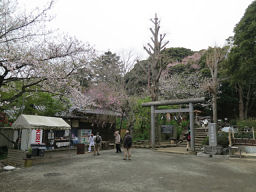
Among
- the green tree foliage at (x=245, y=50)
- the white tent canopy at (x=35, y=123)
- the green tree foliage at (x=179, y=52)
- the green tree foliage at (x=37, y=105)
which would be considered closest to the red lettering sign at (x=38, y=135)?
the green tree foliage at (x=37, y=105)

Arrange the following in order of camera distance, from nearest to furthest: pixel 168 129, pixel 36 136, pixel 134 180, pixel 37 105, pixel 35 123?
pixel 134 180 < pixel 35 123 < pixel 37 105 < pixel 36 136 < pixel 168 129

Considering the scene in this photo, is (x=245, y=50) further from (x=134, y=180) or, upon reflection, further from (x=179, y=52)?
(x=179, y=52)

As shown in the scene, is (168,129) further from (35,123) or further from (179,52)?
(179,52)

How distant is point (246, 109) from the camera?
2653cm

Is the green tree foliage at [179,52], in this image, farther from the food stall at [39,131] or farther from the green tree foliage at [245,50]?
the food stall at [39,131]

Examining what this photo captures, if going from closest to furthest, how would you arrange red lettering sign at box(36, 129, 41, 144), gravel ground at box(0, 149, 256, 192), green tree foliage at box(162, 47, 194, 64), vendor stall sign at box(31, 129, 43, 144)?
gravel ground at box(0, 149, 256, 192) → vendor stall sign at box(31, 129, 43, 144) → red lettering sign at box(36, 129, 41, 144) → green tree foliage at box(162, 47, 194, 64)

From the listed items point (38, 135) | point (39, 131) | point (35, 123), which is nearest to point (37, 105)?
point (39, 131)

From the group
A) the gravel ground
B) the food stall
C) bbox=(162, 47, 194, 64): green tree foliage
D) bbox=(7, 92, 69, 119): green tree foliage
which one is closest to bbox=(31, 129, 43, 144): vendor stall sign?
the food stall

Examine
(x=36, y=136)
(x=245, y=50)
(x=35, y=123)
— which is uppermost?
(x=245, y=50)

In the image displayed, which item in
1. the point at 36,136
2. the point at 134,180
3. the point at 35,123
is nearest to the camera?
the point at 134,180

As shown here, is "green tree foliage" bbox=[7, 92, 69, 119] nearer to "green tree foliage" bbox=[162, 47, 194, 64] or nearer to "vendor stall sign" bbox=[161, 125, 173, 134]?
"vendor stall sign" bbox=[161, 125, 173, 134]

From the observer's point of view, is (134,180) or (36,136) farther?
(36,136)

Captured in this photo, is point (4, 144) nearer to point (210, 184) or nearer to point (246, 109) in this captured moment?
point (210, 184)

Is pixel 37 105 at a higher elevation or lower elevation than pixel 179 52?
lower
